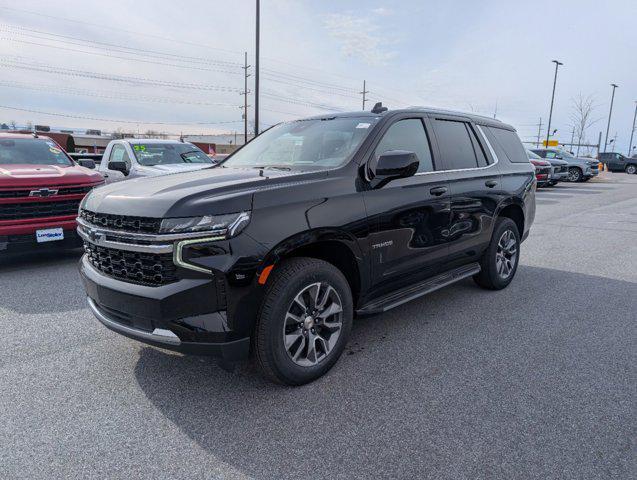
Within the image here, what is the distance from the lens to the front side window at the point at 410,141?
365cm

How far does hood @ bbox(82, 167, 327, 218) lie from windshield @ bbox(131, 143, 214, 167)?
6.55 m

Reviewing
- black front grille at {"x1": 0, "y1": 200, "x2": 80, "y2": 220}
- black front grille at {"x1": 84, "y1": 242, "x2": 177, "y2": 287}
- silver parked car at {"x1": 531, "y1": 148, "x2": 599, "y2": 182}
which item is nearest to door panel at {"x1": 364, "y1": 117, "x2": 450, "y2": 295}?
black front grille at {"x1": 84, "y1": 242, "x2": 177, "y2": 287}

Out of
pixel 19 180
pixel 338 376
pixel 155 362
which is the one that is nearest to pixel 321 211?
pixel 338 376

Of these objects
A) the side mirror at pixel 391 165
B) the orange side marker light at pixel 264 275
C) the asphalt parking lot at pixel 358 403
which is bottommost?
the asphalt parking lot at pixel 358 403

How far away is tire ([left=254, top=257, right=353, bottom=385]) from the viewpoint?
2.77 meters

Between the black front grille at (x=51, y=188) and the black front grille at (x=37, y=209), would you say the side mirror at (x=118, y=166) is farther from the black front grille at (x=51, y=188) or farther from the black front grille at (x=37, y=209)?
the black front grille at (x=37, y=209)

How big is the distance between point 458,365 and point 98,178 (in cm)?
563

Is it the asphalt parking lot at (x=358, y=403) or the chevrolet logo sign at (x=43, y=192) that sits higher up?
the chevrolet logo sign at (x=43, y=192)

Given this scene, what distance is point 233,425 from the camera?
2.62m

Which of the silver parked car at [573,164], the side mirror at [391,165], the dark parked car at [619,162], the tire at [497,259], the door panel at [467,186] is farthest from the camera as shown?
the dark parked car at [619,162]

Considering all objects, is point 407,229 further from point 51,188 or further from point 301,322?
point 51,188

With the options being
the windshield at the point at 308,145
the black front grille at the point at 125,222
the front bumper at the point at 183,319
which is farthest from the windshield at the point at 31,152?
the front bumper at the point at 183,319

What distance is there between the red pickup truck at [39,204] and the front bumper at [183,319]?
3744 mm

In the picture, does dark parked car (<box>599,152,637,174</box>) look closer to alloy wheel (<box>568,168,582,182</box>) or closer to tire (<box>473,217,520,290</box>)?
alloy wheel (<box>568,168,582,182</box>)
